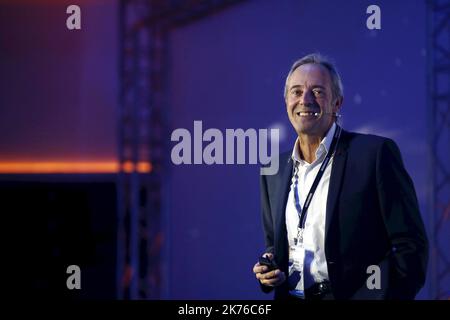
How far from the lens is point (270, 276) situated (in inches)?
66.1

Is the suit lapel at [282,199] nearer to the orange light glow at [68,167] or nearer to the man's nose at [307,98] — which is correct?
the man's nose at [307,98]

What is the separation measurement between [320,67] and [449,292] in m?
1.58

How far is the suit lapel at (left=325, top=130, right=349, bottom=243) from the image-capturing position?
5.56ft

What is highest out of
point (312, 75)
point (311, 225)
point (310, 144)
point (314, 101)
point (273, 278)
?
point (312, 75)

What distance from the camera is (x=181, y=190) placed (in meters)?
2.61

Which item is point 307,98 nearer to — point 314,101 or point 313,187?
point 314,101

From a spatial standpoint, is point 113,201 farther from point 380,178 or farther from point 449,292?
point 449,292

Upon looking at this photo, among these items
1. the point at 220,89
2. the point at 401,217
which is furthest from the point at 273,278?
the point at 220,89

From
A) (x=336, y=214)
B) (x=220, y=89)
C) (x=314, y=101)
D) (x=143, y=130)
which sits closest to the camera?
(x=336, y=214)

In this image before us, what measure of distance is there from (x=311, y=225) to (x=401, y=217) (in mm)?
329

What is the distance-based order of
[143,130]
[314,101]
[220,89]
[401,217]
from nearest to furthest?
[401,217] < [314,101] < [220,89] < [143,130]

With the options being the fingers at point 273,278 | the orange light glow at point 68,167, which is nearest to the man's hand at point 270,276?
the fingers at point 273,278

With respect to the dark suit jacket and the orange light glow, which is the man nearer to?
the dark suit jacket
